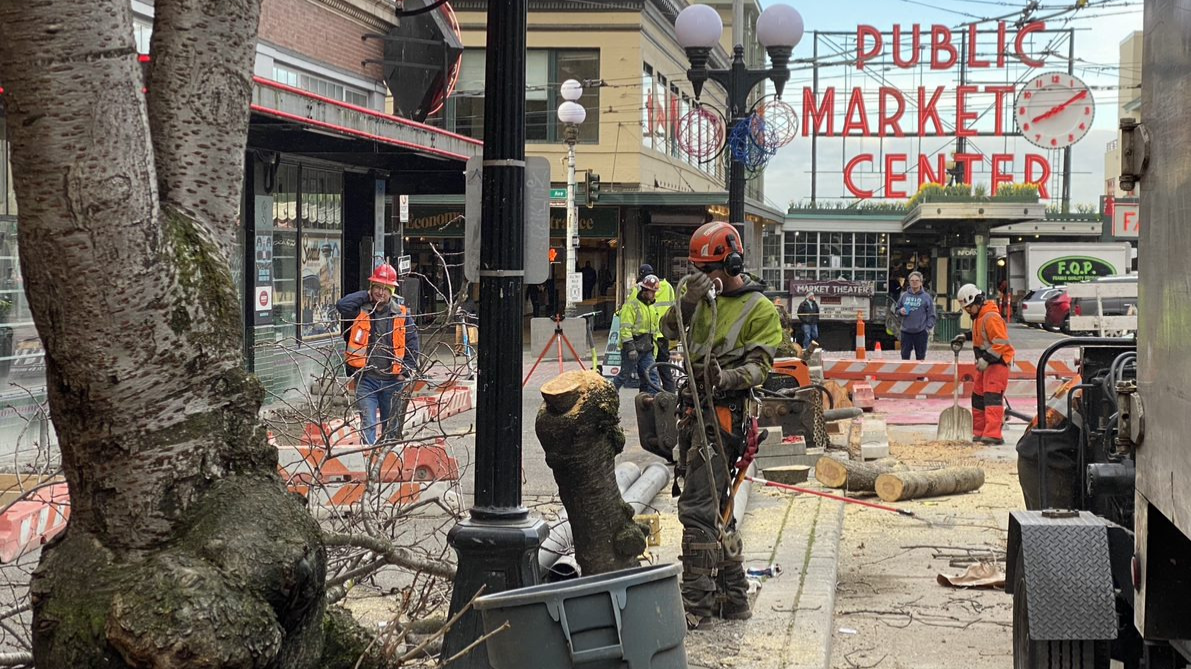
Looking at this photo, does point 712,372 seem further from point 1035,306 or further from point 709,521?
point 1035,306

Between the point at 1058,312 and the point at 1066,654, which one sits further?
the point at 1058,312

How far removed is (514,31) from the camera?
5.50 meters

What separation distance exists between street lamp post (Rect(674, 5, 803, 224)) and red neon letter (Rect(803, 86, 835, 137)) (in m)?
30.2

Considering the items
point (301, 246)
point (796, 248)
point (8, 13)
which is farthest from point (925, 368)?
point (796, 248)

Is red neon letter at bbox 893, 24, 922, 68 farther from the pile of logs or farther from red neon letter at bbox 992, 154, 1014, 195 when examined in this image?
the pile of logs

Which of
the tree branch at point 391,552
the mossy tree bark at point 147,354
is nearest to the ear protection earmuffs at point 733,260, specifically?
the tree branch at point 391,552

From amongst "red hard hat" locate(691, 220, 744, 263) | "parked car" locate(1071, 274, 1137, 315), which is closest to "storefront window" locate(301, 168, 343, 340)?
"red hard hat" locate(691, 220, 744, 263)

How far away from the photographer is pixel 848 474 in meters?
11.3

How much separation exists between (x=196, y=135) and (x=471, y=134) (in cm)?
3477

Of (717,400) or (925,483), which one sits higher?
(717,400)

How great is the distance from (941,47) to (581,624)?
44013mm

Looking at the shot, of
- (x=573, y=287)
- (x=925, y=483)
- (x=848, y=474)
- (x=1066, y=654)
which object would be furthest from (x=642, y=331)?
(x=1066, y=654)

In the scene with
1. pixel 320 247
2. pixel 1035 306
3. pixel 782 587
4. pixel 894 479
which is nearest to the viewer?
pixel 782 587

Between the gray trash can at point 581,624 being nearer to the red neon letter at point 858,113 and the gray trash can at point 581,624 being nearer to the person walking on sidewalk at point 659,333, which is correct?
the person walking on sidewalk at point 659,333
